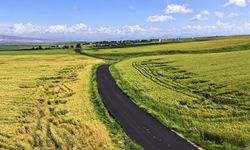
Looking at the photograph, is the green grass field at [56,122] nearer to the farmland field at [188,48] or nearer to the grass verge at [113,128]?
the grass verge at [113,128]

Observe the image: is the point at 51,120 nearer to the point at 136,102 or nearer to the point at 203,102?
the point at 136,102

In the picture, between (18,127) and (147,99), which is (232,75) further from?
(18,127)

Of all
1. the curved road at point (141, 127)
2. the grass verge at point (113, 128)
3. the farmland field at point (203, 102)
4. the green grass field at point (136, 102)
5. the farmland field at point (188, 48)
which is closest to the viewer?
the curved road at point (141, 127)

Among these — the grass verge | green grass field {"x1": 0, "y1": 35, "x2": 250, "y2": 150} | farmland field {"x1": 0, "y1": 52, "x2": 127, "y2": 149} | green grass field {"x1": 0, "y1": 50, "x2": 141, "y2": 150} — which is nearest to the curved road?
the grass verge

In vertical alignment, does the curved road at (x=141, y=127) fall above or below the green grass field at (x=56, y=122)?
above

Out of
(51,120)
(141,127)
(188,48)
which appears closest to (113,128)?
(141,127)

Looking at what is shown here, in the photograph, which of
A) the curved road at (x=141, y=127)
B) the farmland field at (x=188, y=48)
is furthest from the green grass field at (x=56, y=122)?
the farmland field at (x=188, y=48)

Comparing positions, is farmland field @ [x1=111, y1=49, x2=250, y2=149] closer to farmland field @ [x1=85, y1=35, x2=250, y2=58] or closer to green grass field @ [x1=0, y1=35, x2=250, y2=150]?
green grass field @ [x1=0, y1=35, x2=250, y2=150]
